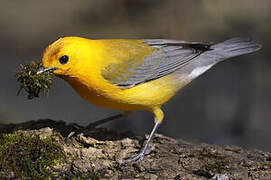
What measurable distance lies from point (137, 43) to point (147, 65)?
0.42 metres

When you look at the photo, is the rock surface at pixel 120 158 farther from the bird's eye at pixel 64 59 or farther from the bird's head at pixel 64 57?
the bird's eye at pixel 64 59

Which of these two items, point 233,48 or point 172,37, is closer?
point 233,48

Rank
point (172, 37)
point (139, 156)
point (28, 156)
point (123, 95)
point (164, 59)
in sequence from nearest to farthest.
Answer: point (28, 156) → point (139, 156) → point (123, 95) → point (164, 59) → point (172, 37)

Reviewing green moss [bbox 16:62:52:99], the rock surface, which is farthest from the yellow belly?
the rock surface

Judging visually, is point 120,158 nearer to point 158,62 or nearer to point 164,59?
point 158,62

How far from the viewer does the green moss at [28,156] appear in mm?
4268

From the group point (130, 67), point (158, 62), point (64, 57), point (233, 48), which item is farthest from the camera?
point (233, 48)

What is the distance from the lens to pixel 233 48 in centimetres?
644

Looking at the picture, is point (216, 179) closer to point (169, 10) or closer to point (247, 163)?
point (247, 163)

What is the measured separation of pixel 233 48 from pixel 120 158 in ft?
9.32

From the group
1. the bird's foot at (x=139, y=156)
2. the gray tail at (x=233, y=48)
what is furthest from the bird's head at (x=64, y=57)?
the gray tail at (x=233, y=48)

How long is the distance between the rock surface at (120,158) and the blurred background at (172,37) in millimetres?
3312

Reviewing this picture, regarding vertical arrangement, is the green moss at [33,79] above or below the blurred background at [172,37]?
below

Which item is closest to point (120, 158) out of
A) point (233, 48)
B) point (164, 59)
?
point (164, 59)
